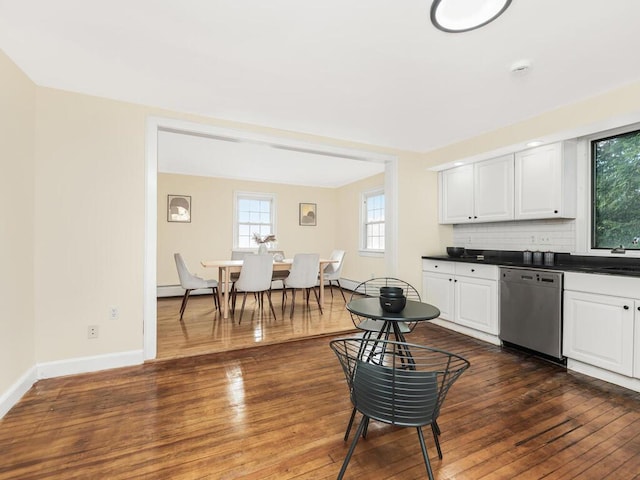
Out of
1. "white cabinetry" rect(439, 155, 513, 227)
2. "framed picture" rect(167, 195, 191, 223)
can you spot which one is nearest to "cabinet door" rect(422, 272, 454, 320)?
"white cabinetry" rect(439, 155, 513, 227)

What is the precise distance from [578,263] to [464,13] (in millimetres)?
2744

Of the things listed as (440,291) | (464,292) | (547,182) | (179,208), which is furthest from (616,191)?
(179,208)

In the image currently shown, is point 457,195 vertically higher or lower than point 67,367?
higher

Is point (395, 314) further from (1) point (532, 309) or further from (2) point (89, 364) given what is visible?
(2) point (89, 364)

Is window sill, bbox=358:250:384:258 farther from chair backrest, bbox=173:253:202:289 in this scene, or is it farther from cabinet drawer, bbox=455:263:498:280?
chair backrest, bbox=173:253:202:289

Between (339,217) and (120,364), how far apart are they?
5528mm

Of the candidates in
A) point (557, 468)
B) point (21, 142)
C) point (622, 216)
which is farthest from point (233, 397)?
point (622, 216)

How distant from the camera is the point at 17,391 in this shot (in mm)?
2178

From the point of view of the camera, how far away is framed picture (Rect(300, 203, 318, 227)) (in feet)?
23.9

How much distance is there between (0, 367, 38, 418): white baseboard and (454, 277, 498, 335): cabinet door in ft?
13.4

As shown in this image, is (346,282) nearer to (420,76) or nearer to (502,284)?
(502,284)

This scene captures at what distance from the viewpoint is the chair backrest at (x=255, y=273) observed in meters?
4.20

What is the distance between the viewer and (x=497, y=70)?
7.45ft

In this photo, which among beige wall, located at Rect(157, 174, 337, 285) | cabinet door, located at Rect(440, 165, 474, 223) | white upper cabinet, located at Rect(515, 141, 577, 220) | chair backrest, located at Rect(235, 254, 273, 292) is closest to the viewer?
white upper cabinet, located at Rect(515, 141, 577, 220)
